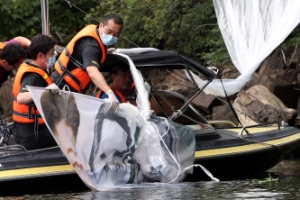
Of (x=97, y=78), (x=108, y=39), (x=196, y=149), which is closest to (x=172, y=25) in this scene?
(x=196, y=149)

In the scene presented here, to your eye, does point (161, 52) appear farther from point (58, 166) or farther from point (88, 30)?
point (58, 166)

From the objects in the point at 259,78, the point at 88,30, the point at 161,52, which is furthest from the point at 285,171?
the point at 259,78

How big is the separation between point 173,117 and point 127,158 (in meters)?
0.74

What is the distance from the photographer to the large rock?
1336 centimetres

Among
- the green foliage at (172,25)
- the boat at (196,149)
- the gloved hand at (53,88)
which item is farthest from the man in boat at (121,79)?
the green foliage at (172,25)

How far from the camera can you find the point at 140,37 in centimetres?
1709

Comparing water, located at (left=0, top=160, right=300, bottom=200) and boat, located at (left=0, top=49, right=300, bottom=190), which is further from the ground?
boat, located at (left=0, top=49, right=300, bottom=190)

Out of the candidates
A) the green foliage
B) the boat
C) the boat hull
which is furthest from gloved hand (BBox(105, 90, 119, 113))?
the green foliage

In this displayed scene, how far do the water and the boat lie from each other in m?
0.22

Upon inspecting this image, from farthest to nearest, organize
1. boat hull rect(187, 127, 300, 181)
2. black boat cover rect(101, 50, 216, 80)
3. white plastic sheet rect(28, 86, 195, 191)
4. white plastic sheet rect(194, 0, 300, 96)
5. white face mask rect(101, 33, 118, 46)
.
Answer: white plastic sheet rect(194, 0, 300, 96), boat hull rect(187, 127, 300, 181), black boat cover rect(101, 50, 216, 80), white face mask rect(101, 33, 118, 46), white plastic sheet rect(28, 86, 195, 191)

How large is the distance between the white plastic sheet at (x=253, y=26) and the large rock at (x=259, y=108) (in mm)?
1846

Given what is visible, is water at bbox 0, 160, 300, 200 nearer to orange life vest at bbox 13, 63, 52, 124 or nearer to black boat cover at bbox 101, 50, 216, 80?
orange life vest at bbox 13, 63, 52, 124

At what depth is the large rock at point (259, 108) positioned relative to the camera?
13.4 m

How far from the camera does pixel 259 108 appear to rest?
533 inches
